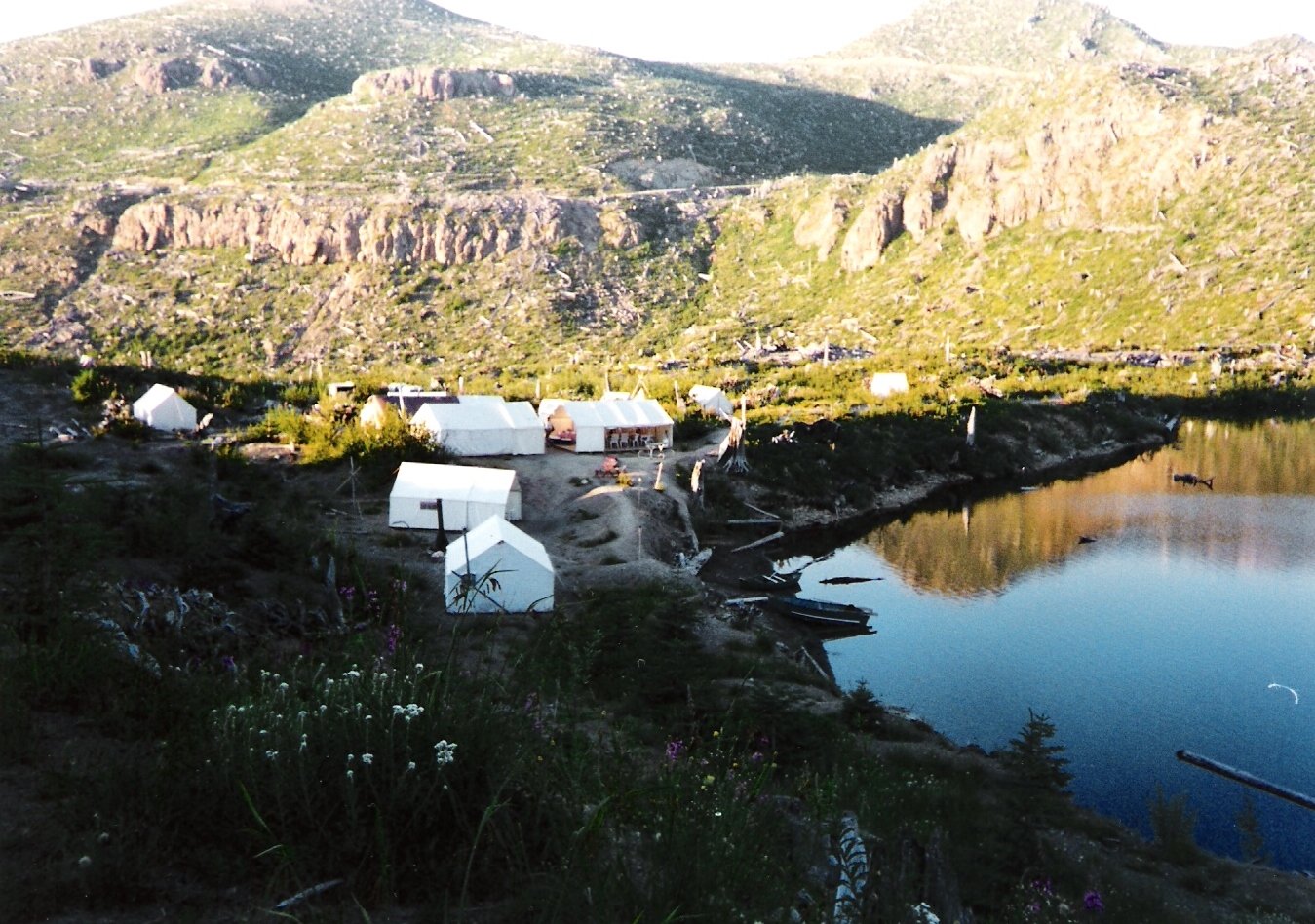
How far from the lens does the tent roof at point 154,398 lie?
119 feet

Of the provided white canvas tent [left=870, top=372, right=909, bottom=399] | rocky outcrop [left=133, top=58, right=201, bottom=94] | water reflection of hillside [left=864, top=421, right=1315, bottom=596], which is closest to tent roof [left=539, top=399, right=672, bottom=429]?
water reflection of hillside [left=864, top=421, right=1315, bottom=596]

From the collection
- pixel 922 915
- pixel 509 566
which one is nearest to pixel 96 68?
pixel 509 566

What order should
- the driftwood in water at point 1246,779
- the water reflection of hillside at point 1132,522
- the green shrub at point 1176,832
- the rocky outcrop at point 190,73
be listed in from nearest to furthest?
the green shrub at point 1176,832 → the driftwood in water at point 1246,779 → the water reflection of hillside at point 1132,522 → the rocky outcrop at point 190,73

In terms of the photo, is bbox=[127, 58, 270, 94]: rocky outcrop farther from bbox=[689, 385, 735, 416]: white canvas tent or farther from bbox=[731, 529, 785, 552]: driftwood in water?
bbox=[731, 529, 785, 552]: driftwood in water

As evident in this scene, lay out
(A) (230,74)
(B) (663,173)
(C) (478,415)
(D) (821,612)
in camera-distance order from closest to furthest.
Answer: (D) (821,612), (C) (478,415), (B) (663,173), (A) (230,74)

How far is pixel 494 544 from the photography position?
70.6 ft

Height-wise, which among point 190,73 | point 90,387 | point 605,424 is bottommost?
point 605,424

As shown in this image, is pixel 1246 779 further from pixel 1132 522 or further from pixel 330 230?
pixel 330 230

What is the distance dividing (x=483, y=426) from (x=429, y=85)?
8832cm

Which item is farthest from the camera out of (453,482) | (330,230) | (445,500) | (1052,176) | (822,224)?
(822,224)

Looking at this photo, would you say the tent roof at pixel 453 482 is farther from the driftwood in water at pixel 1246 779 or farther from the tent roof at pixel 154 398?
the driftwood in water at pixel 1246 779

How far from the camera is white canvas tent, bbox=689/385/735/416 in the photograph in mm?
50172

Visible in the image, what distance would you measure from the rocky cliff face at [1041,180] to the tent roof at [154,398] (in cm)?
6654

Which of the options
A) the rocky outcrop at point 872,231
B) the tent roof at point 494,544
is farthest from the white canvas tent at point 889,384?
the rocky outcrop at point 872,231
